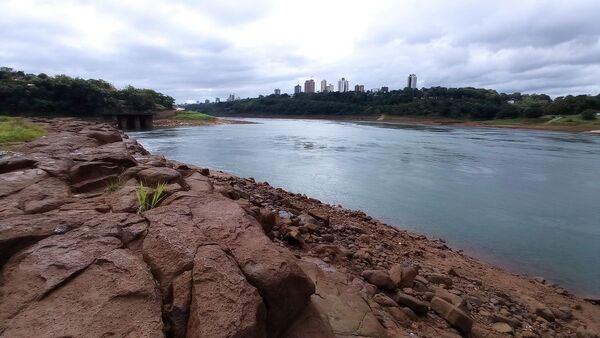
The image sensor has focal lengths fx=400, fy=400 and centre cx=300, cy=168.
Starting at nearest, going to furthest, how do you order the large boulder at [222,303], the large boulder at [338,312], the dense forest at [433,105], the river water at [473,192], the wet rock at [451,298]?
the large boulder at [222,303], the large boulder at [338,312], the wet rock at [451,298], the river water at [473,192], the dense forest at [433,105]

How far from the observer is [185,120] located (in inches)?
2844

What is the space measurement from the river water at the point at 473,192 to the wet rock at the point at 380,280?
5187 mm

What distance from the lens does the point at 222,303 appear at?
9.49 ft

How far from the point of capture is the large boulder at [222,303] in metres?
2.72

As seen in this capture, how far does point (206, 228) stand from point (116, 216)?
0.97m

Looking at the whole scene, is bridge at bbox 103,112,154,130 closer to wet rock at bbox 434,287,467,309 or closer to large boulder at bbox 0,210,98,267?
large boulder at bbox 0,210,98,267

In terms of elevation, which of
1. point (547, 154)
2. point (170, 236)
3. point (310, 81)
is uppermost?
point (310, 81)

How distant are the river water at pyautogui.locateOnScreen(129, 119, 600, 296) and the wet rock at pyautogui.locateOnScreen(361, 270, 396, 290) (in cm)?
519

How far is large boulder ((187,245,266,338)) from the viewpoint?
272 centimetres

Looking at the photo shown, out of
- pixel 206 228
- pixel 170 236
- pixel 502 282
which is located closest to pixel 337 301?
pixel 206 228

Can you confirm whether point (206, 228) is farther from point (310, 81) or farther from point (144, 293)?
point (310, 81)

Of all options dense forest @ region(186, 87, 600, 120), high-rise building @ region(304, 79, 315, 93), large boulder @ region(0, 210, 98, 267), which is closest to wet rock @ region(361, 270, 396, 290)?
large boulder @ region(0, 210, 98, 267)

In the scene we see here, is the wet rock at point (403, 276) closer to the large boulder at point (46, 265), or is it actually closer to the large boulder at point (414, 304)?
the large boulder at point (414, 304)

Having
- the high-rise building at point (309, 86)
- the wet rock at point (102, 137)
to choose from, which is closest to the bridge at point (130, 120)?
the wet rock at point (102, 137)
